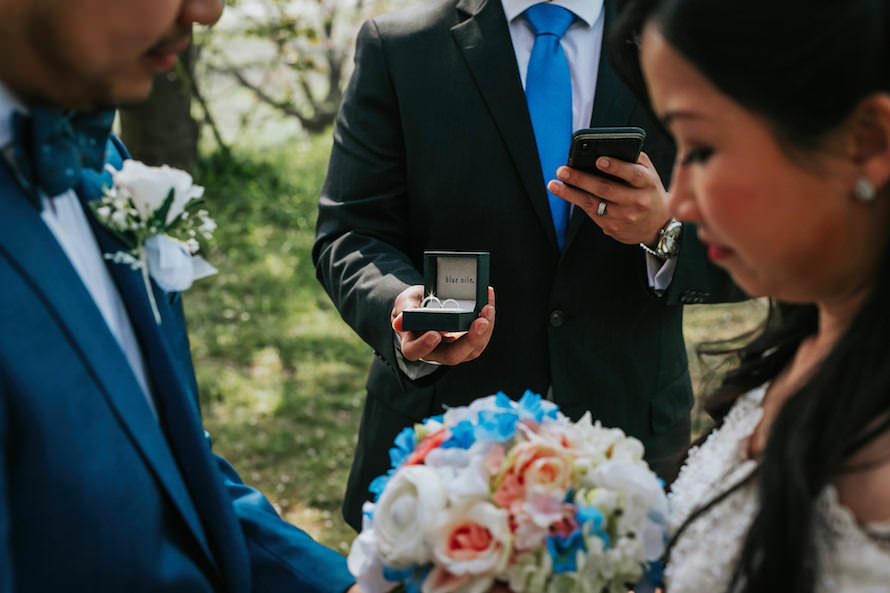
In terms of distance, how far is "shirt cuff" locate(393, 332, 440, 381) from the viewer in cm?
262

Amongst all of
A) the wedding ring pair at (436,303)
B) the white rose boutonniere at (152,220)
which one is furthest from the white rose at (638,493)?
the wedding ring pair at (436,303)

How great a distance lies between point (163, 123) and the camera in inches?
333

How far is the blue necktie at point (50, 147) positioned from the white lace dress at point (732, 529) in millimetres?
1245

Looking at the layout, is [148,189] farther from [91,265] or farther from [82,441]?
[82,441]

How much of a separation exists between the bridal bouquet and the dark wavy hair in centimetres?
20

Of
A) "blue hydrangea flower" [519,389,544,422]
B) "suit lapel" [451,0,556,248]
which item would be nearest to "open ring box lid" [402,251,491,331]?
"suit lapel" [451,0,556,248]

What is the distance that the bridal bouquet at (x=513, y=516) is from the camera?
59.8 inches

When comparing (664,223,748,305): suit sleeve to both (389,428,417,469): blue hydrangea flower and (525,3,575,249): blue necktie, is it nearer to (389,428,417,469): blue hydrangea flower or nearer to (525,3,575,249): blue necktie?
(525,3,575,249): blue necktie

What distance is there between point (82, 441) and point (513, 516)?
2.33ft

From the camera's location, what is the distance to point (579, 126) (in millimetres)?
2818

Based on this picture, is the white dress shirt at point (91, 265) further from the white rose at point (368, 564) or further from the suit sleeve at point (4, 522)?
the white rose at point (368, 564)

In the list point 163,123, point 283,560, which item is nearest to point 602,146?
point 283,560

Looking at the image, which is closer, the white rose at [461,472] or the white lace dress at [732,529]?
the white lace dress at [732,529]

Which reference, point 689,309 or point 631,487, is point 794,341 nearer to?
point 631,487
